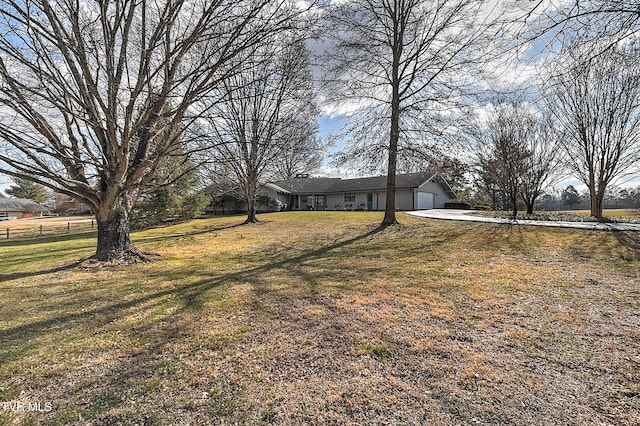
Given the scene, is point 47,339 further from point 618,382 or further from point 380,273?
point 618,382

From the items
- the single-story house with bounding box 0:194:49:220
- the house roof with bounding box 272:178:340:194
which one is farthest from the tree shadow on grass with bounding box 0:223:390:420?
the single-story house with bounding box 0:194:49:220

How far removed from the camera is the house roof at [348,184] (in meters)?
27.9

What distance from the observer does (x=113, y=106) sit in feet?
19.2

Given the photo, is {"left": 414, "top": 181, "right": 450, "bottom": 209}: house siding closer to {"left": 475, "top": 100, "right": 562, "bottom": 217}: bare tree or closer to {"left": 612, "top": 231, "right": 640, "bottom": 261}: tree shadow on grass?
{"left": 475, "top": 100, "right": 562, "bottom": 217}: bare tree

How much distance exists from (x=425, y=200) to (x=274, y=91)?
21.3 m

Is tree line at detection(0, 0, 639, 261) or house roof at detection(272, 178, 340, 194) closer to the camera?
tree line at detection(0, 0, 639, 261)

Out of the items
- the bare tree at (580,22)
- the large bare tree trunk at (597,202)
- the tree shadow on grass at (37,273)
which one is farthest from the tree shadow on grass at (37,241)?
the large bare tree trunk at (597,202)

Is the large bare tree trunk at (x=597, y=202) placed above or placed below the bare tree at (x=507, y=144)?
below

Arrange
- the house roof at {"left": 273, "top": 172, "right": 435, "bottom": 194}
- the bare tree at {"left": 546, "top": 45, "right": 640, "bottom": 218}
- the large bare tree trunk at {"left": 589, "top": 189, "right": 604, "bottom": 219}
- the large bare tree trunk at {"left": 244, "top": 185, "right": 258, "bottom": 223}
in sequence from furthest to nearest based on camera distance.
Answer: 1. the house roof at {"left": 273, "top": 172, "right": 435, "bottom": 194}
2. the large bare tree trunk at {"left": 244, "top": 185, "right": 258, "bottom": 223}
3. the large bare tree trunk at {"left": 589, "top": 189, "right": 604, "bottom": 219}
4. the bare tree at {"left": 546, "top": 45, "right": 640, "bottom": 218}

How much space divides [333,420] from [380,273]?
422 centimetres

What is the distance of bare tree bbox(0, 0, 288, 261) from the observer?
5.47 m

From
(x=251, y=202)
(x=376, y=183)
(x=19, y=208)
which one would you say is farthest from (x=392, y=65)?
(x=19, y=208)

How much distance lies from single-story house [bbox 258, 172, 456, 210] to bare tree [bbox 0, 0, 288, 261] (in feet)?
62.8

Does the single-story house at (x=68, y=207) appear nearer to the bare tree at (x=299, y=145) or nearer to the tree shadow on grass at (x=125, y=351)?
the bare tree at (x=299, y=145)
